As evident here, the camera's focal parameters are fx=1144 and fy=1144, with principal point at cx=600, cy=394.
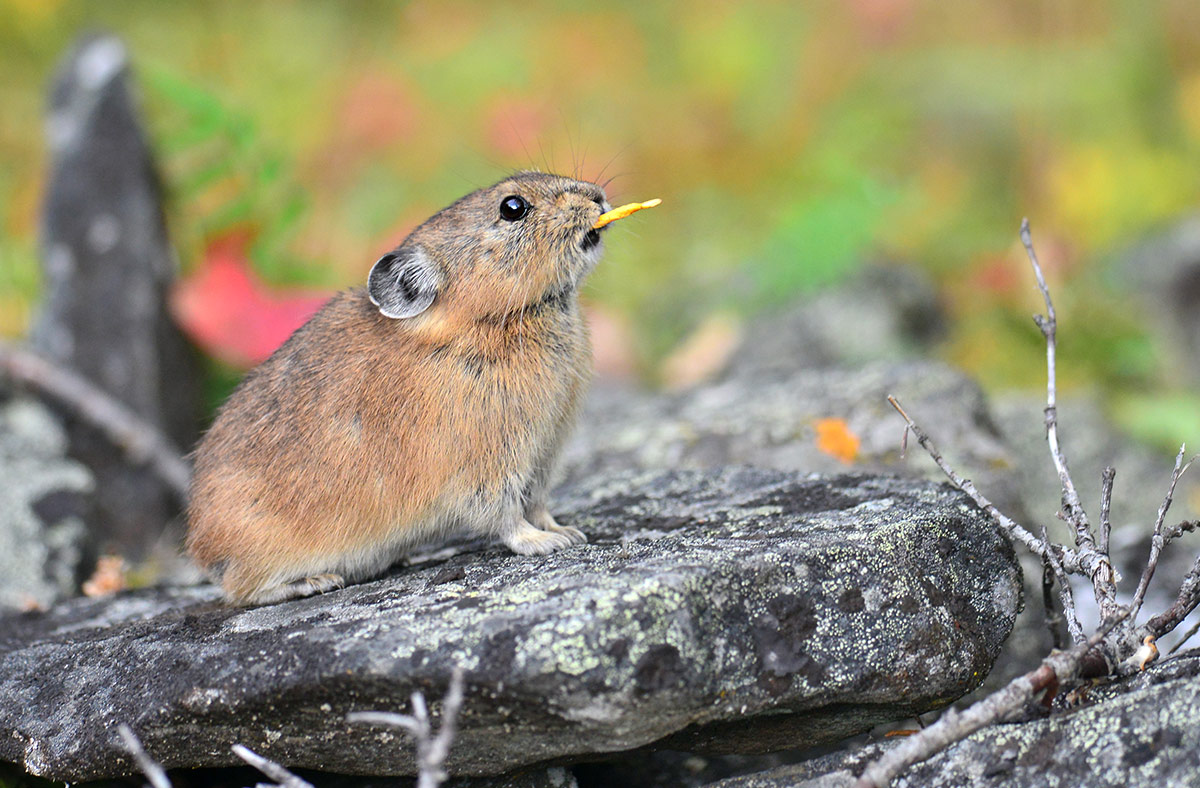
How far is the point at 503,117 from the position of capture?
13.3 meters

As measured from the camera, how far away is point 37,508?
23.0 feet

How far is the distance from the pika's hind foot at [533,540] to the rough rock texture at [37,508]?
2.77 metres

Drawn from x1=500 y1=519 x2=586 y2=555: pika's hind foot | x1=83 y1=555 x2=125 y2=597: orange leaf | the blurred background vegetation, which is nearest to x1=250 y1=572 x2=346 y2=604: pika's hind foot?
x1=500 y1=519 x2=586 y2=555: pika's hind foot

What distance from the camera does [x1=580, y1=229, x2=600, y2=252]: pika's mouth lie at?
505 cm

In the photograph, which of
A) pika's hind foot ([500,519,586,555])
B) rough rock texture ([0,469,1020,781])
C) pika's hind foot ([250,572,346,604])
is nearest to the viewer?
rough rock texture ([0,469,1020,781])

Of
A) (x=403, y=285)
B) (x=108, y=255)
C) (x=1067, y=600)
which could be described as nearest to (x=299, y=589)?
(x=403, y=285)

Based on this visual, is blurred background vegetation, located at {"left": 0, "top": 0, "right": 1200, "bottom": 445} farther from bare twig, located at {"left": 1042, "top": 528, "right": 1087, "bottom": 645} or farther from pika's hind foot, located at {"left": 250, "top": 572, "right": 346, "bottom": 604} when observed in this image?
bare twig, located at {"left": 1042, "top": 528, "right": 1087, "bottom": 645}

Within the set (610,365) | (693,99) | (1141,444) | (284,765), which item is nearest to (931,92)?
(693,99)

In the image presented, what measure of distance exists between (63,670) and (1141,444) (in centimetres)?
669

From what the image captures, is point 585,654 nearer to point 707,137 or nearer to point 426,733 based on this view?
point 426,733

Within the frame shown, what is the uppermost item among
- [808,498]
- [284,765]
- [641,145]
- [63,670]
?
[641,145]

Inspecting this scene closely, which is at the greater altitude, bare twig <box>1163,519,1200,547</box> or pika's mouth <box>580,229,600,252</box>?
pika's mouth <box>580,229,600,252</box>

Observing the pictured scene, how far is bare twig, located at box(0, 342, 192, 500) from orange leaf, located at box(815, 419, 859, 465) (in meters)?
4.30

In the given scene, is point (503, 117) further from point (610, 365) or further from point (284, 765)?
point (284, 765)
